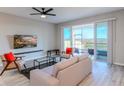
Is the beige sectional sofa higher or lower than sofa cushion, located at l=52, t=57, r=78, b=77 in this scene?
lower

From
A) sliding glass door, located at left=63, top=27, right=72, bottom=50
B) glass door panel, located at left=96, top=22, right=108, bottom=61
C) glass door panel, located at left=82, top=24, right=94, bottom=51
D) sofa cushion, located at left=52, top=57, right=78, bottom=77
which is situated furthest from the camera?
glass door panel, located at left=82, top=24, right=94, bottom=51

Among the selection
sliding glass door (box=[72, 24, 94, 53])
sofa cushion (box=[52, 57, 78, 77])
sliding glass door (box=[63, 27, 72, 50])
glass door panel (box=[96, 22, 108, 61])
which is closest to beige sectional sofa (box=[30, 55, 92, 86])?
sofa cushion (box=[52, 57, 78, 77])

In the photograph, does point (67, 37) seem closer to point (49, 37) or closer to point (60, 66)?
point (49, 37)

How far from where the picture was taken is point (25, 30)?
5.38 m

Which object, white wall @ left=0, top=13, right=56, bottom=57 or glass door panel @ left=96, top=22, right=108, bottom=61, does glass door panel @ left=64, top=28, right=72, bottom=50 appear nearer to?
white wall @ left=0, top=13, right=56, bottom=57

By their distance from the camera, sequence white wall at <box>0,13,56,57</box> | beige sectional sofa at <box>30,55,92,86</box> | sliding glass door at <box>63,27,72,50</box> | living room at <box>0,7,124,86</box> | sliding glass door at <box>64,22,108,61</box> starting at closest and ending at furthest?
beige sectional sofa at <box>30,55,92,86</box>, living room at <box>0,7,124,86</box>, white wall at <box>0,13,56,57</box>, sliding glass door at <box>64,22,108,61</box>, sliding glass door at <box>63,27,72,50</box>

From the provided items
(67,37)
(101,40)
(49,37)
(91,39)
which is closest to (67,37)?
(67,37)

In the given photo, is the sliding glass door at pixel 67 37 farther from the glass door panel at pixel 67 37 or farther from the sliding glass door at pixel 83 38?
the sliding glass door at pixel 83 38

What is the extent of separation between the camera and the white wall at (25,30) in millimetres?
4543

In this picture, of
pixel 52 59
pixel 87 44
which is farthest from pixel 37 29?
pixel 87 44

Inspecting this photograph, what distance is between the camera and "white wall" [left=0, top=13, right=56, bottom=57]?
14.9 ft

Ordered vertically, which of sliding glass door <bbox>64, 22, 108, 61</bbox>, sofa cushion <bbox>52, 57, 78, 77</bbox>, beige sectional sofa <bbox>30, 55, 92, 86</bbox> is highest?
sliding glass door <bbox>64, 22, 108, 61</bbox>

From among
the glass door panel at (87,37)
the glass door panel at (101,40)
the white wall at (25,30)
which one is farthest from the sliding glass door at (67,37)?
the glass door panel at (101,40)
